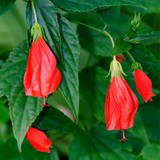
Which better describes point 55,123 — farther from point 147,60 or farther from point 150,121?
point 150,121

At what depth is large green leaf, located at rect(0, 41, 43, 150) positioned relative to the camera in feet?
1.36

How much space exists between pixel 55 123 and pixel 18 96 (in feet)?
0.50

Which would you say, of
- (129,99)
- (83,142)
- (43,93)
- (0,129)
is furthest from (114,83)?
(0,129)

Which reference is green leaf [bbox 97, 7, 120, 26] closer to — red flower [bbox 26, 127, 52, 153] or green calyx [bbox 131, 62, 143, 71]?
green calyx [bbox 131, 62, 143, 71]

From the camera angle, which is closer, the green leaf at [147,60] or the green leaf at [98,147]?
the green leaf at [147,60]

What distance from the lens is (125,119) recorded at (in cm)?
44

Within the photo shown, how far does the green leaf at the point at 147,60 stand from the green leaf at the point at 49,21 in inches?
6.4

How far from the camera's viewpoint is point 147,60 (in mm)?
483

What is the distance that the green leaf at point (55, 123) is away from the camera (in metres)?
0.55

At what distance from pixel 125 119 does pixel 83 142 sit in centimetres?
29

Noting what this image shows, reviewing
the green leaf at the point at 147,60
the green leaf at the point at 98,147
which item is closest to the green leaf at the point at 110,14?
the green leaf at the point at 147,60

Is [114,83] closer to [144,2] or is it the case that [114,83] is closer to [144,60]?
[144,60]

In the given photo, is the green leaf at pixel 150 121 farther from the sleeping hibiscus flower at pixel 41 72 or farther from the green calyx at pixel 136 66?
the sleeping hibiscus flower at pixel 41 72

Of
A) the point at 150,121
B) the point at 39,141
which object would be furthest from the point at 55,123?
the point at 150,121
